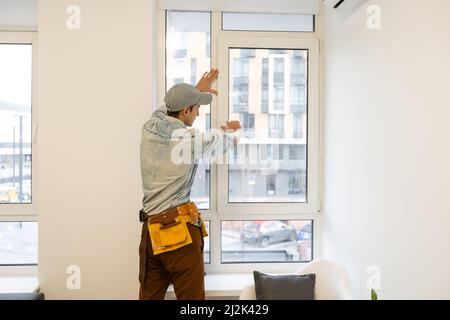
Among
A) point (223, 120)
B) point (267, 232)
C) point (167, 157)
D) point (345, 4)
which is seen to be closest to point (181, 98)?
point (167, 157)

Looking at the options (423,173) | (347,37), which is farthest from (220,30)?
(423,173)

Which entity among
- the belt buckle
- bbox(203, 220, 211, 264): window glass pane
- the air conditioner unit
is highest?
the air conditioner unit

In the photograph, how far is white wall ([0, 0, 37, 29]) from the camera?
7.38 feet

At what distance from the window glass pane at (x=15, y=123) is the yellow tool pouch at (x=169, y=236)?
1.18 meters

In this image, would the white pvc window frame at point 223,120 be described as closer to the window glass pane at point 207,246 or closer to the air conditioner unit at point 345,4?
the window glass pane at point 207,246

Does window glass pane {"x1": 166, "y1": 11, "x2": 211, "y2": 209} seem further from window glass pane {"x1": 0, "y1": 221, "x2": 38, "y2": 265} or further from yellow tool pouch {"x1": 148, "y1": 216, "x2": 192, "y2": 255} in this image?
window glass pane {"x1": 0, "y1": 221, "x2": 38, "y2": 265}

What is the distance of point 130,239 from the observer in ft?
6.86

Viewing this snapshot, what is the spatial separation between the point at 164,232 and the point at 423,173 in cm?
111

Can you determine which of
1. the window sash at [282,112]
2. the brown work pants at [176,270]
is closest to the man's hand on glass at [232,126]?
the window sash at [282,112]

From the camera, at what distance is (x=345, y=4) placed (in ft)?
6.35

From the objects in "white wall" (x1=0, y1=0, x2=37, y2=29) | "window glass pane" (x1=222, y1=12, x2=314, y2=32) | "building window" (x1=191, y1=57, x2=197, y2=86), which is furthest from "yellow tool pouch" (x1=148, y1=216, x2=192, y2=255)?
"white wall" (x1=0, y1=0, x2=37, y2=29)

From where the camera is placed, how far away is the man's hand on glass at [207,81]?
2082 mm

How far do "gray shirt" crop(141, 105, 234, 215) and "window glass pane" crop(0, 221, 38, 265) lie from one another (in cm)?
113
